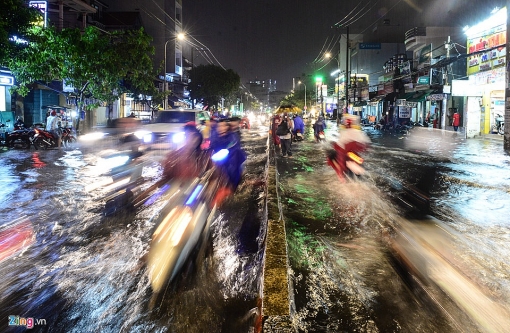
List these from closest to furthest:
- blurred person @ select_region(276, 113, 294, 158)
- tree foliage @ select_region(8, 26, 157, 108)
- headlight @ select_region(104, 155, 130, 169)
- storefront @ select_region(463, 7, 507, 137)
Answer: headlight @ select_region(104, 155, 130, 169), blurred person @ select_region(276, 113, 294, 158), tree foliage @ select_region(8, 26, 157, 108), storefront @ select_region(463, 7, 507, 137)

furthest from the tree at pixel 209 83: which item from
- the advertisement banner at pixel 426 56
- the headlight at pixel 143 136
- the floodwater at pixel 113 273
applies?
the floodwater at pixel 113 273

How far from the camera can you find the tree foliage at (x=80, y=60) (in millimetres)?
20459

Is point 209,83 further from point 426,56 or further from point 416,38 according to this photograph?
point 426,56

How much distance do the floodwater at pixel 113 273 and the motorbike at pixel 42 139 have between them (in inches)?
490

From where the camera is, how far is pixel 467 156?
17.5 metres

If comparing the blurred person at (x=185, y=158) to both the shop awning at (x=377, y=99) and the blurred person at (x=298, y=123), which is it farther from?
the shop awning at (x=377, y=99)

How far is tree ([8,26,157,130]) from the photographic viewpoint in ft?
67.2

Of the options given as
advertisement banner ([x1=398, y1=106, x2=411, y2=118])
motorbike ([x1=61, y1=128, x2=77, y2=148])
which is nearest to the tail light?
motorbike ([x1=61, y1=128, x2=77, y2=148])

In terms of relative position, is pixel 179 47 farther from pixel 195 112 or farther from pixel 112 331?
pixel 112 331

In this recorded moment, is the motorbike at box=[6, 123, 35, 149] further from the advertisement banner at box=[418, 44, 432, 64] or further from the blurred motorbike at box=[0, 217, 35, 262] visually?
the advertisement banner at box=[418, 44, 432, 64]

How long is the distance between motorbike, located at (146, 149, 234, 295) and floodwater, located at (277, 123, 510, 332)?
1.41 m

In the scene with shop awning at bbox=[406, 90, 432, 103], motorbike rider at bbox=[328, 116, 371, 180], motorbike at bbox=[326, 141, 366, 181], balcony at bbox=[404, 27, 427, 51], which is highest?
balcony at bbox=[404, 27, 427, 51]

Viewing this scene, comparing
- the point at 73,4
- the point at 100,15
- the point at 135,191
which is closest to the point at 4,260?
the point at 135,191

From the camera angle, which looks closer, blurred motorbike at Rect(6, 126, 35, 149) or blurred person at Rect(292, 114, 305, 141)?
blurred motorbike at Rect(6, 126, 35, 149)
